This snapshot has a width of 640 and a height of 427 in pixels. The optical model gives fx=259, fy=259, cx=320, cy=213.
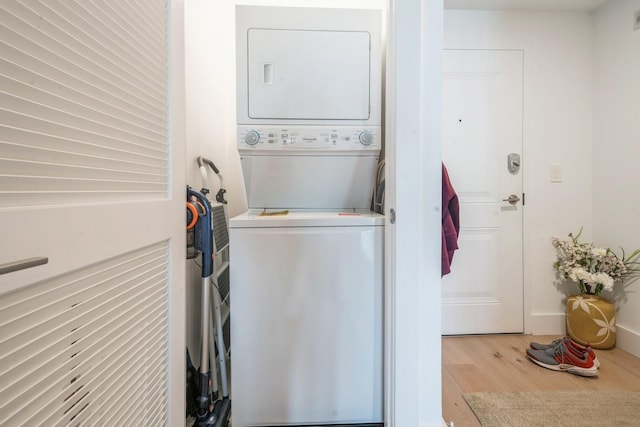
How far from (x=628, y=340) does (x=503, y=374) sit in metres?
1.02

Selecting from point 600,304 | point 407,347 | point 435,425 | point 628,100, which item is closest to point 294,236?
point 407,347

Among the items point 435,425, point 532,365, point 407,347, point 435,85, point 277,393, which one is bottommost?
point 532,365

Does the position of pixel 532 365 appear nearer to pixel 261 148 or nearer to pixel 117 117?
pixel 261 148

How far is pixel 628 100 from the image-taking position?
5.92 ft

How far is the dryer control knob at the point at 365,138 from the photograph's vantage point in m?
1.30

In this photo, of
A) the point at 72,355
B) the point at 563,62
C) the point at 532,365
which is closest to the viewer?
the point at 72,355

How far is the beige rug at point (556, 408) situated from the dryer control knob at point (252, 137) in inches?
69.2

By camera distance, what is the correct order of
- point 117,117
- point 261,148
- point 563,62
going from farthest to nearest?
point 563,62, point 261,148, point 117,117

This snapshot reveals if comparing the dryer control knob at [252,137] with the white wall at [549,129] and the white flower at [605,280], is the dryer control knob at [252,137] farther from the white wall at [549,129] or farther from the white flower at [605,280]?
the white flower at [605,280]

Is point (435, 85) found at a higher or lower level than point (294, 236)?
higher

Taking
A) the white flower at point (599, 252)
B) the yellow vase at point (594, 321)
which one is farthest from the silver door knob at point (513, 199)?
the yellow vase at point (594, 321)

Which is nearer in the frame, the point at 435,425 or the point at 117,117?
the point at 117,117

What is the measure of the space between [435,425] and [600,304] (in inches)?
65.7

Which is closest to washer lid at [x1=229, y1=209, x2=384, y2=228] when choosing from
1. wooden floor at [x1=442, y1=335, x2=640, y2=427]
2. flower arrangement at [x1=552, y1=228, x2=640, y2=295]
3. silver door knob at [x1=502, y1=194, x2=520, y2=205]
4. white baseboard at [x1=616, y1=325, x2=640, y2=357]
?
wooden floor at [x1=442, y1=335, x2=640, y2=427]
